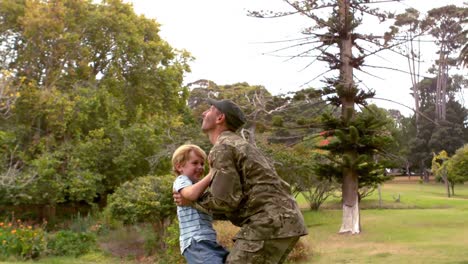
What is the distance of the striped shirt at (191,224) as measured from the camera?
303 centimetres

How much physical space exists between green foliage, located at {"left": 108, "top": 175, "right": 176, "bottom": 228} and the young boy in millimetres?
8942

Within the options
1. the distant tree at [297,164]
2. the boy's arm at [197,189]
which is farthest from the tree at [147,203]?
the boy's arm at [197,189]

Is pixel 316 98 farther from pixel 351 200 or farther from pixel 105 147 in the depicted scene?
pixel 105 147

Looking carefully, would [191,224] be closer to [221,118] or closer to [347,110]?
[221,118]

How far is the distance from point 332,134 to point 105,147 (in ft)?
24.5

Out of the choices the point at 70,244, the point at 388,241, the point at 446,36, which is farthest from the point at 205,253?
the point at 446,36

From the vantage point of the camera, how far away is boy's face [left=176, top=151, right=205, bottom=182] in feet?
10.6

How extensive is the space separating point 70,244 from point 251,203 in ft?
36.5

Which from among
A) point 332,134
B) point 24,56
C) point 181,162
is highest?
point 24,56

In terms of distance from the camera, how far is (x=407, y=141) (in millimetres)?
52125

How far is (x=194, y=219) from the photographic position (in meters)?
3.07

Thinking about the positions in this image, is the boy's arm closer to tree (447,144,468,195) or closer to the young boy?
the young boy

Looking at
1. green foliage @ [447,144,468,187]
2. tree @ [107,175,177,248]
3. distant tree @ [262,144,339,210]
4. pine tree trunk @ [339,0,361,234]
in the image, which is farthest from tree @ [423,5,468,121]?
tree @ [107,175,177,248]

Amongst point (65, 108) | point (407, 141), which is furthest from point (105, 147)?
point (407, 141)
